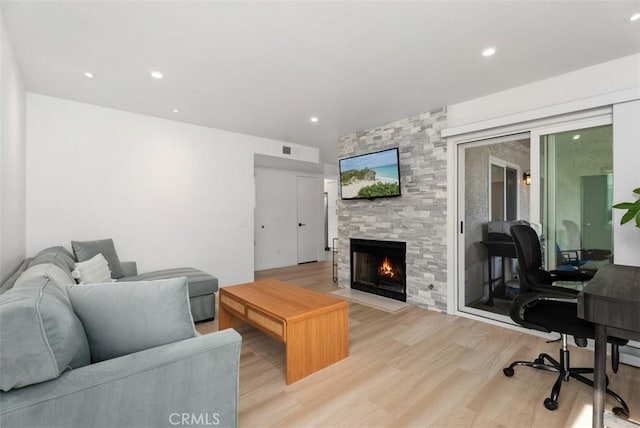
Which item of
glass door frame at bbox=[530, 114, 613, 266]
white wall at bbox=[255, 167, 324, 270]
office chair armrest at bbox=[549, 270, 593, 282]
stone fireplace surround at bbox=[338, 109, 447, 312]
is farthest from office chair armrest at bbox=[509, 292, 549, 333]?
white wall at bbox=[255, 167, 324, 270]

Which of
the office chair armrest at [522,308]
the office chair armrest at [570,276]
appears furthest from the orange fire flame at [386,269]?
the office chair armrest at [522,308]

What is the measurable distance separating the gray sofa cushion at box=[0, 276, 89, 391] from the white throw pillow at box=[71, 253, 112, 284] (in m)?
1.70

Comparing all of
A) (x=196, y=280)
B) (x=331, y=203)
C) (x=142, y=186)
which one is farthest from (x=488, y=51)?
(x=331, y=203)

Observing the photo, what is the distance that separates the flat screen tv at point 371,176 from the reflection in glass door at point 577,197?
1.56m

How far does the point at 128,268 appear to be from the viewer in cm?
336

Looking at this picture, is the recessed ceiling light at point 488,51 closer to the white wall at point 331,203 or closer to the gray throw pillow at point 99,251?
the gray throw pillow at point 99,251

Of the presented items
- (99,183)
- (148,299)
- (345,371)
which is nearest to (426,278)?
(345,371)

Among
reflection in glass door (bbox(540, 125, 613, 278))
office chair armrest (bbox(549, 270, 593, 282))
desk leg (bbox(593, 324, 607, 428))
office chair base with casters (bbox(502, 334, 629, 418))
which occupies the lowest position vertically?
office chair base with casters (bbox(502, 334, 629, 418))

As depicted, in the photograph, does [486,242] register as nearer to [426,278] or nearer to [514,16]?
[426,278]

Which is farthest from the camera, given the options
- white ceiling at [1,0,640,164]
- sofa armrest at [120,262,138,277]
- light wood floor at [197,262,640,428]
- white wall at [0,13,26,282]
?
sofa armrest at [120,262,138,277]

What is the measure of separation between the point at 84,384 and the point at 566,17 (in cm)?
318

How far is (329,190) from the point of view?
8.59m

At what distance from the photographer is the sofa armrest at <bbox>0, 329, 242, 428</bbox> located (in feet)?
2.98
